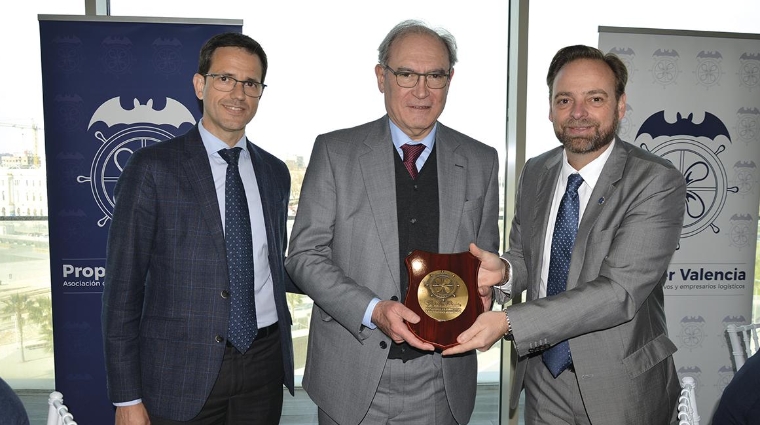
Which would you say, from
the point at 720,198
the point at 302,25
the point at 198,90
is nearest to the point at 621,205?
the point at 198,90

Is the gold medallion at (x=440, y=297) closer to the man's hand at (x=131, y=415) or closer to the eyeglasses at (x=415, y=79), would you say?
the eyeglasses at (x=415, y=79)

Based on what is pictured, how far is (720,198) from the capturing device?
4.03 m

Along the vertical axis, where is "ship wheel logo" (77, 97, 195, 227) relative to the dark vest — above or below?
above

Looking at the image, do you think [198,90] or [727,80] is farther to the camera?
[727,80]

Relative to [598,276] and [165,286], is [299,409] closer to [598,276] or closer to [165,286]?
[165,286]

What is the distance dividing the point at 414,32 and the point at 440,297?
3.10 feet

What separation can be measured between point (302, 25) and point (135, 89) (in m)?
1.46

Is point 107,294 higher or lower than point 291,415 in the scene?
higher

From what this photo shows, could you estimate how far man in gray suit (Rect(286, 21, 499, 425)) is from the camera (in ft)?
6.72

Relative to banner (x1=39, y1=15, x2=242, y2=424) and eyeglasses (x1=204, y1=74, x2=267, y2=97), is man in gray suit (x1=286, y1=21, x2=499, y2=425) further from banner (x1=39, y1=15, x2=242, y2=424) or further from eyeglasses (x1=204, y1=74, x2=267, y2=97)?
banner (x1=39, y1=15, x2=242, y2=424)

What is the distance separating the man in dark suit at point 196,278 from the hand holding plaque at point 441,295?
0.69 m

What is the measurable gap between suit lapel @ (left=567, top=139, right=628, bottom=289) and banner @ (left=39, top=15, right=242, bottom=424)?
7.60ft

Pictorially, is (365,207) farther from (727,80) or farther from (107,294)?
(727,80)

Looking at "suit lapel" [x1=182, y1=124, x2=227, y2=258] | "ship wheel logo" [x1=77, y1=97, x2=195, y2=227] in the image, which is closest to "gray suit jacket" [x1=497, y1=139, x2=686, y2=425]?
"suit lapel" [x1=182, y1=124, x2=227, y2=258]
